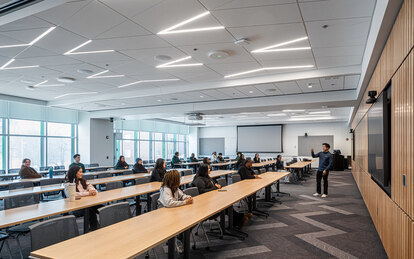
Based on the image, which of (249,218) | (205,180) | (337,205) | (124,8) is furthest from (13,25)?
(337,205)

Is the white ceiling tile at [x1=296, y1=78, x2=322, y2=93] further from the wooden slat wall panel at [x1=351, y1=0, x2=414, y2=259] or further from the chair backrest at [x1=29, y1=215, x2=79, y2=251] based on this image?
the chair backrest at [x1=29, y1=215, x2=79, y2=251]

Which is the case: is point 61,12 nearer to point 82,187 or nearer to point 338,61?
point 82,187

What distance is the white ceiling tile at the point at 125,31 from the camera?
13.5ft

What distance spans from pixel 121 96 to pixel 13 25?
18.0 feet

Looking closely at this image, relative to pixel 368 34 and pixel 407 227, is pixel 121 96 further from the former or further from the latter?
pixel 407 227

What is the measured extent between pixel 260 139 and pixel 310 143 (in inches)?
147

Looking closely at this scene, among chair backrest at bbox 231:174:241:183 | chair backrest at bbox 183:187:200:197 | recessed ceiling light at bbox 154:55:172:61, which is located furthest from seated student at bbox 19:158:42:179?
chair backrest at bbox 231:174:241:183

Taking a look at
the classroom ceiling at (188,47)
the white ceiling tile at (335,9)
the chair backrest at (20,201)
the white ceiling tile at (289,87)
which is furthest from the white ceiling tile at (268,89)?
the chair backrest at (20,201)

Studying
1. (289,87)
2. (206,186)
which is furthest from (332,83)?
(206,186)

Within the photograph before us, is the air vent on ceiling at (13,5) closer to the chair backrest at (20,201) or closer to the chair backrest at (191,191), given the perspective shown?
the chair backrest at (20,201)

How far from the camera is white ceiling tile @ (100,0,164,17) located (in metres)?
3.44

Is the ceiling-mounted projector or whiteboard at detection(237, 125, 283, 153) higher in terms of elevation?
the ceiling-mounted projector

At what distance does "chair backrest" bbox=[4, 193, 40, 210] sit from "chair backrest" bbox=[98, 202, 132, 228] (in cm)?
182

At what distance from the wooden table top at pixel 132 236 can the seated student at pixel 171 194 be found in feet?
0.30
